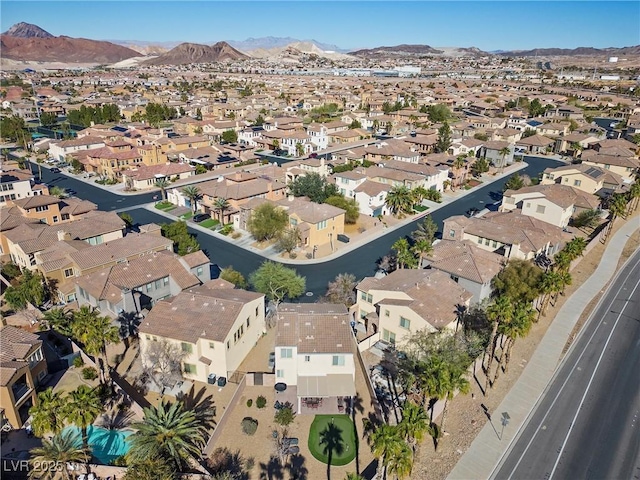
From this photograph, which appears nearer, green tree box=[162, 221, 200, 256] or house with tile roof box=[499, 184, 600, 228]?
green tree box=[162, 221, 200, 256]

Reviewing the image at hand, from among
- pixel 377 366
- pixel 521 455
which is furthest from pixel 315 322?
pixel 521 455

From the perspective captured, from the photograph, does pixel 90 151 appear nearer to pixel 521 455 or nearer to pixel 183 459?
pixel 183 459

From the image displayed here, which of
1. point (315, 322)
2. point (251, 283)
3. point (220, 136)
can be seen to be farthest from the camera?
point (220, 136)

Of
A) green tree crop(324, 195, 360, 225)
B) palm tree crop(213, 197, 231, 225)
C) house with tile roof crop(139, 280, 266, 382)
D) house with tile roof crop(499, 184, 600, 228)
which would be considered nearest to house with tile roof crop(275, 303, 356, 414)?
house with tile roof crop(139, 280, 266, 382)

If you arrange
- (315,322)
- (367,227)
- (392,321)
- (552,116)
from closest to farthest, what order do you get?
(315,322)
(392,321)
(367,227)
(552,116)

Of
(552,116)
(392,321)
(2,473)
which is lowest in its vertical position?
(2,473)

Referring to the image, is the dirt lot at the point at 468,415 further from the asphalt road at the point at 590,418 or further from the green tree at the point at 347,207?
the green tree at the point at 347,207

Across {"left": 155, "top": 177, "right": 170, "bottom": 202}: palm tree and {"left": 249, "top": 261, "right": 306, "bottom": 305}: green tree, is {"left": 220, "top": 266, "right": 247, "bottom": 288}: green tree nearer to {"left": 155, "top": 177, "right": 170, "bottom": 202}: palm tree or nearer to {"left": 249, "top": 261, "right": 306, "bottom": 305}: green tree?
{"left": 249, "top": 261, "right": 306, "bottom": 305}: green tree
